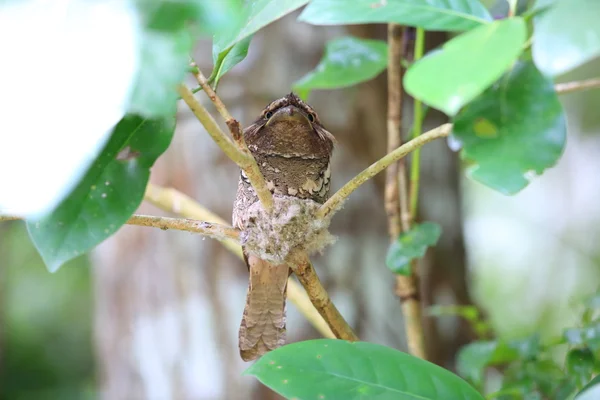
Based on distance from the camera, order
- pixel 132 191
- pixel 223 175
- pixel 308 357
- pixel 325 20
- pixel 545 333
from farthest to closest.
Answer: pixel 545 333 < pixel 223 175 < pixel 308 357 < pixel 132 191 < pixel 325 20

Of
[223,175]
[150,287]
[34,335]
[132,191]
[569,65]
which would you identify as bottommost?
[34,335]

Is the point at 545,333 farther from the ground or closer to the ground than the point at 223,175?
closer to the ground

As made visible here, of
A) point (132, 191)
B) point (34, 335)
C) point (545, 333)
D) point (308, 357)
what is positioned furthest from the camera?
point (34, 335)

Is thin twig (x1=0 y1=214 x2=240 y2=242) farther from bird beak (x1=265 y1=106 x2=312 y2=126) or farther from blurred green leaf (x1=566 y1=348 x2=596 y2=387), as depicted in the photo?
blurred green leaf (x1=566 y1=348 x2=596 y2=387)

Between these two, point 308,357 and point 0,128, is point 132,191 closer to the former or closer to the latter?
point 0,128

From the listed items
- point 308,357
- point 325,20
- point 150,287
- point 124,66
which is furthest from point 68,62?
point 150,287

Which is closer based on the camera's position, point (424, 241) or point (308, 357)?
point (308, 357)
